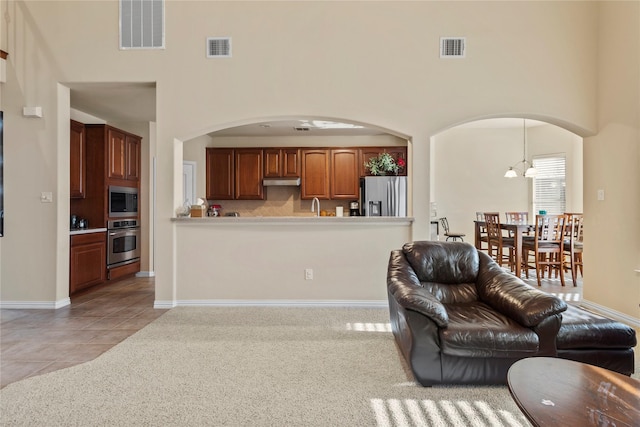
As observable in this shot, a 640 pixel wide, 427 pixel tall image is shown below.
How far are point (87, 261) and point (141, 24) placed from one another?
3235 mm

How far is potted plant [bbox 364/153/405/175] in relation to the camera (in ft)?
23.3

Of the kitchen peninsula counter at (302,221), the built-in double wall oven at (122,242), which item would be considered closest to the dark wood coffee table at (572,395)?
the kitchen peninsula counter at (302,221)

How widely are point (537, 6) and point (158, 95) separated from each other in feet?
14.8

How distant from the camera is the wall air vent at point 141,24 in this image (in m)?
4.41

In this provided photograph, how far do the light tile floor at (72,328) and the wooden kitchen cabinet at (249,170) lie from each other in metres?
2.84

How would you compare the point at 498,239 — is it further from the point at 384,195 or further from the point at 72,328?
the point at 72,328

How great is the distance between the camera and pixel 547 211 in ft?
25.8

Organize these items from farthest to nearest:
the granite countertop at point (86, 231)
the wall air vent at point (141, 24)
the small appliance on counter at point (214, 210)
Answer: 1. the small appliance on counter at point (214, 210)
2. the granite countertop at point (86, 231)
3. the wall air vent at point (141, 24)

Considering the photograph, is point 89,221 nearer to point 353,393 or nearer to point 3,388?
point 3,388

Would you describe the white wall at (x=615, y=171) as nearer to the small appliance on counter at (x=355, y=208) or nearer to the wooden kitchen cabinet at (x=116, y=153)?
the small appliance on counter at (x=355, y=208)

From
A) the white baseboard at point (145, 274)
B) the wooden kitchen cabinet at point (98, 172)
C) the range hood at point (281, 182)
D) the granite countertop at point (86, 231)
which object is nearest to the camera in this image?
the granite countertop at point (86, 231)

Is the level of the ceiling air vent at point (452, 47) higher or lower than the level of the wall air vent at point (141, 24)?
lower

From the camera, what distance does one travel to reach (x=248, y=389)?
95.6 inches

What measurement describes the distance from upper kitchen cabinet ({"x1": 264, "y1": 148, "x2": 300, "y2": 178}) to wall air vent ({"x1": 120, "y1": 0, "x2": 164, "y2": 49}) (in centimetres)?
331
